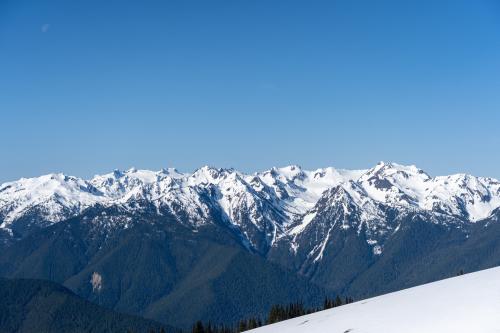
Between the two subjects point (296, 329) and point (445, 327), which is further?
point (296, 329)

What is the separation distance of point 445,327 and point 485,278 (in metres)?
38.1

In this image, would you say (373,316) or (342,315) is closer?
(373,316)

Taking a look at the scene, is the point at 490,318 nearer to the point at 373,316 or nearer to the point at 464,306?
the point at 464,306

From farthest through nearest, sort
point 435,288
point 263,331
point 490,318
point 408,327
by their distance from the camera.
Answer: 1. point 263,331
2. point 435,288
3. point 408,327
4. point 490,318

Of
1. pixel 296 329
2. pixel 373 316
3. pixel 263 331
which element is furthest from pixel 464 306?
pixel 263 331

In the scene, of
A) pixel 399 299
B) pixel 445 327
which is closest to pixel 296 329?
pixel 399 299

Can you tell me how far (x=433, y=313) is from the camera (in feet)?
321

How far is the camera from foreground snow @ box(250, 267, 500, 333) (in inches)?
3383

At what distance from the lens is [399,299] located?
126875mm

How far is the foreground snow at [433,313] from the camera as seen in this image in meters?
85.9

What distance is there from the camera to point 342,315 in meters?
124

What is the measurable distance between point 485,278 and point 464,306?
90.0ft

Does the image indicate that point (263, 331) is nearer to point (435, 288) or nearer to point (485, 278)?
point (435, 288)

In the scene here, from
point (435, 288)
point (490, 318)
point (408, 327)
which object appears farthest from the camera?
point (435, 288)
